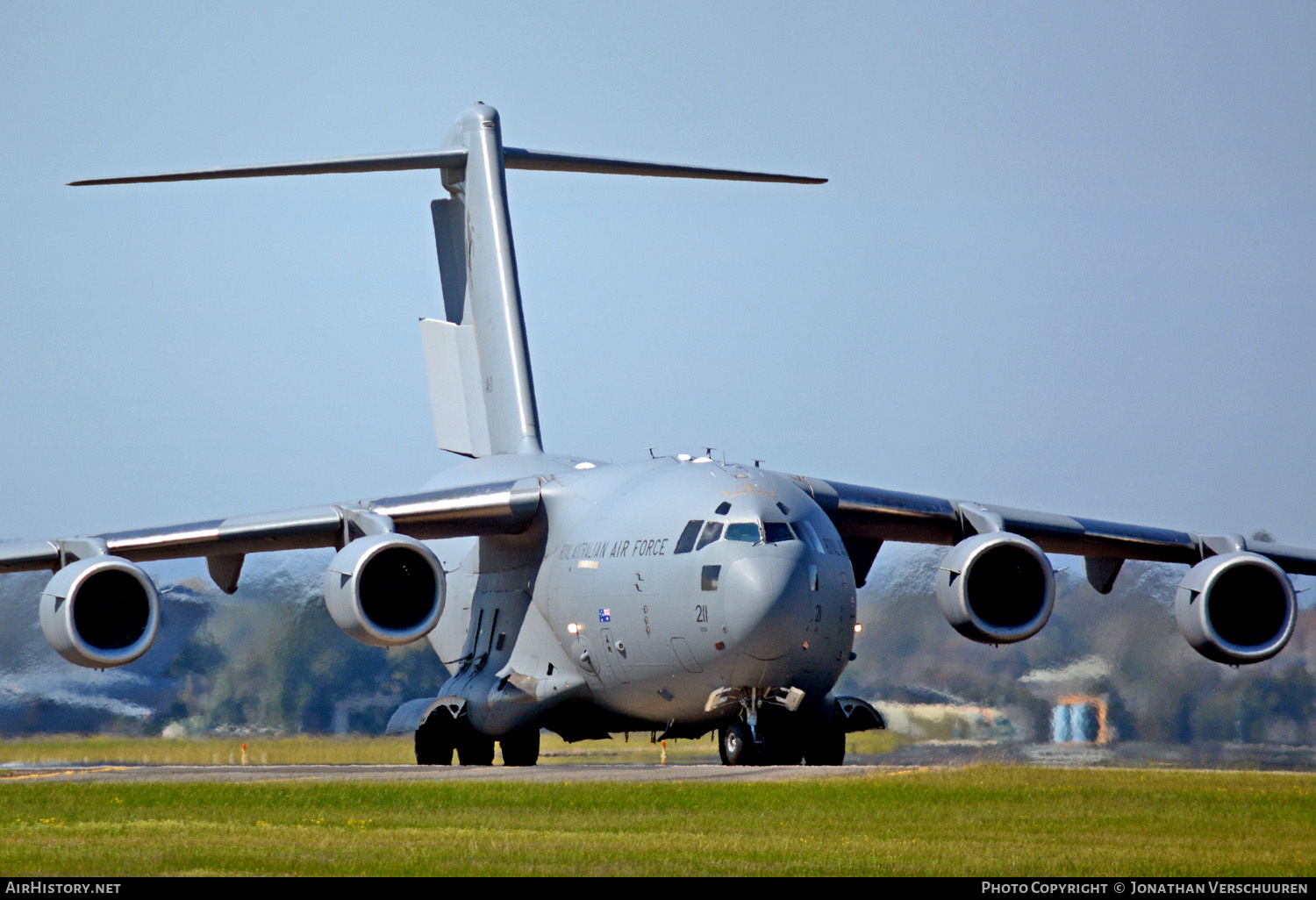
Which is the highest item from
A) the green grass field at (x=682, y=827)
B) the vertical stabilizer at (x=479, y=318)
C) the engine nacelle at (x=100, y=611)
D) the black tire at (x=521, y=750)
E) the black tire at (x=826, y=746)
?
the vertical stabilizer at (x=479, y=318)

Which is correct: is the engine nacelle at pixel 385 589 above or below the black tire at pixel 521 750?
above

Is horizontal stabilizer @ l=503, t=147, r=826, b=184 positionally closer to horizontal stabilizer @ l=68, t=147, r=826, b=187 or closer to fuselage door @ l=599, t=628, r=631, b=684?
horizontal stabilizer @ l=68, t=147, r=826, b=187

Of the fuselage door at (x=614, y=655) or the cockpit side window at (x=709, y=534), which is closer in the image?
the cockpit side window at (x=709, y=534)

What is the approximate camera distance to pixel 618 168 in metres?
22.5

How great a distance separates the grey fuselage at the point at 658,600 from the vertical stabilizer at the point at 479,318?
6.42 feet

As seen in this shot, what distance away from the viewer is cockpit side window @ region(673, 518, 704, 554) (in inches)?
645

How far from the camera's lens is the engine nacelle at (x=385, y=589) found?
54.7 ft

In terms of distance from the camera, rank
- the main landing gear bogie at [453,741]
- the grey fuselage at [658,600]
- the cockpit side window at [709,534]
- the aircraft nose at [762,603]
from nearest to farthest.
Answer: the aircraft nose at [762,603] < the grey fuselage at [658,600] < the cockpit side window at [709,534] < the main landing gear bogie at [453,741]

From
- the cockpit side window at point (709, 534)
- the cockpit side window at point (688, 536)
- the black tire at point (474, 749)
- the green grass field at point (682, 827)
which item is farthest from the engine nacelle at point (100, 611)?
the cockpit side window at point (709, 534)

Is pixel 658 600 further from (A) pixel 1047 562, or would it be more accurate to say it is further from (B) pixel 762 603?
(A) pixel 1047 562

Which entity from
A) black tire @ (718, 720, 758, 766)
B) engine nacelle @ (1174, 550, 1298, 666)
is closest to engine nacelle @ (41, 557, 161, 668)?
black tire @ (718, 720, 758, 766)

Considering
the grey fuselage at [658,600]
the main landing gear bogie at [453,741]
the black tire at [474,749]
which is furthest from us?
the black tire at [474,749]

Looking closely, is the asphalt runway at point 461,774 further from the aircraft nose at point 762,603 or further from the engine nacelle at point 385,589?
the engine nacelle at point 385,589
